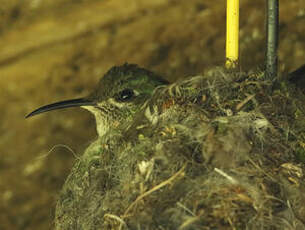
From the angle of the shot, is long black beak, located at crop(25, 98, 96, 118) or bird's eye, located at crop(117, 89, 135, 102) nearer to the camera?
long black beak, located at crop(25, 98, 96, 118)

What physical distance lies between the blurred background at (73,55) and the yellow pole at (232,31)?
2.75 ft

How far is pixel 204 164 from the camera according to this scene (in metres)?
1.70

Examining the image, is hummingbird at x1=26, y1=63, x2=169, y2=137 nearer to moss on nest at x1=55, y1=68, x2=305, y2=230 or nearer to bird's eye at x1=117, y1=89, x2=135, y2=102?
bird's eye at x1=117, y1=89, x2=135, y2=102

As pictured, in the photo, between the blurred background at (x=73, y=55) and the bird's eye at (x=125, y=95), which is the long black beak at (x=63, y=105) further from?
the blurred background at (x=73, y=55)

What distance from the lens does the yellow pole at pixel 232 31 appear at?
195cm

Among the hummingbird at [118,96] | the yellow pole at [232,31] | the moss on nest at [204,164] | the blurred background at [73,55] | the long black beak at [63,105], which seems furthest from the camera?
the blurred background at [73,55]

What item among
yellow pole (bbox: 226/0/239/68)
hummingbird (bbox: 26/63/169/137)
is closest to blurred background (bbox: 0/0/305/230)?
hummingbird (bbox: 26/63/169/137)

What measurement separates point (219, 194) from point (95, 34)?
1327 mm

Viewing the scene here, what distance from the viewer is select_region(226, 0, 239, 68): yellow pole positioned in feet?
6.38

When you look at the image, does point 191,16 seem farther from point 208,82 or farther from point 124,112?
point 208,82

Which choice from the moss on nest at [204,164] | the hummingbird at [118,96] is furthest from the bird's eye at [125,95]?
the moss on nest at [204,164]

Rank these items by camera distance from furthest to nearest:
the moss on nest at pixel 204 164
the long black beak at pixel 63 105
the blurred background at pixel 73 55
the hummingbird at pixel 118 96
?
1. the blurred background at pixel 73 55
2. the hummingbird at pixel 118 96
3. the long black beak at pixel 63 105
4. the moss on nest at pixel 204 164

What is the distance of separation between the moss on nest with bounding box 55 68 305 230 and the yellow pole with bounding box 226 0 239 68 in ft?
0.25

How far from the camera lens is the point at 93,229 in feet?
5.85
